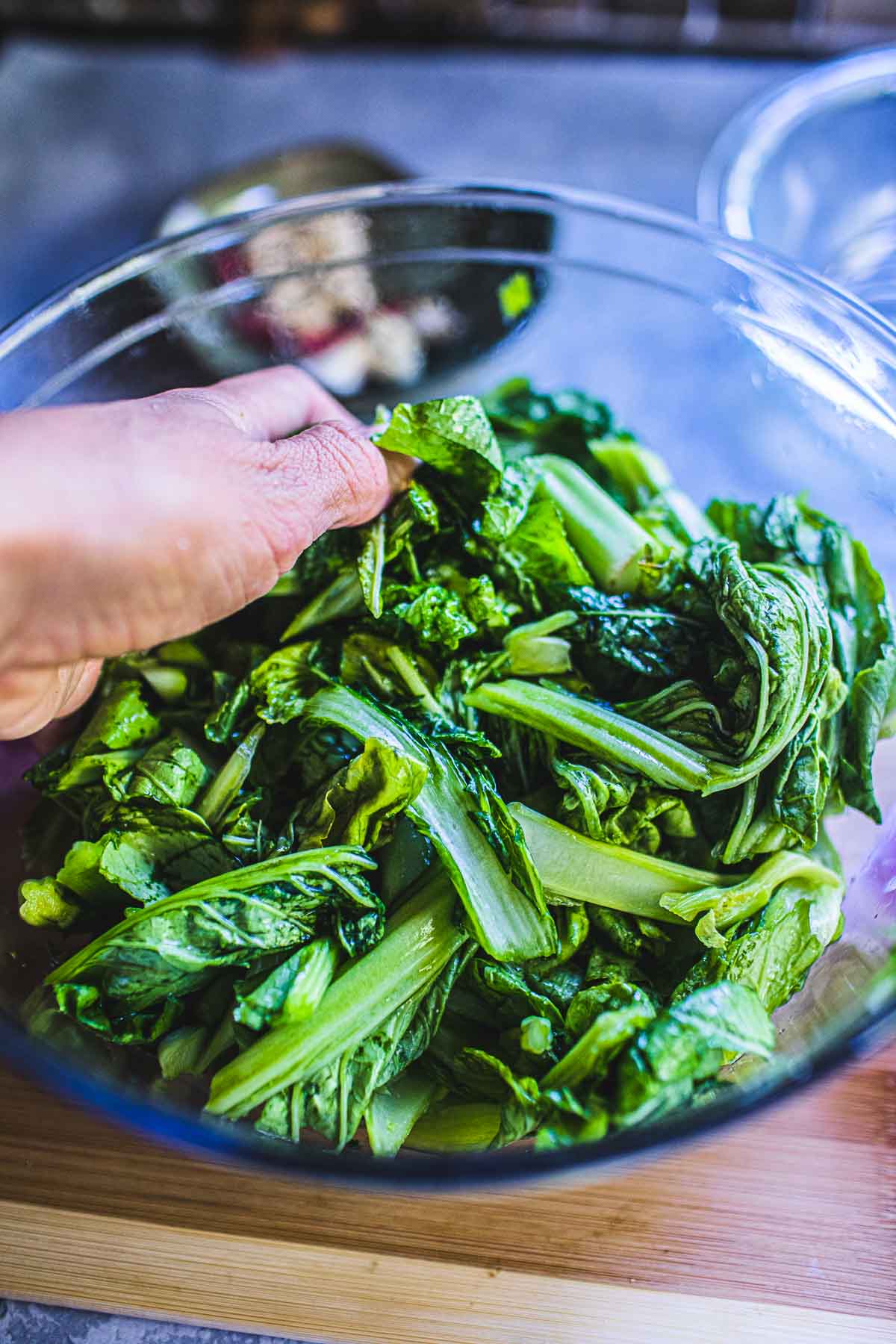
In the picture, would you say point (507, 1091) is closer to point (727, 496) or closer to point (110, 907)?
point (110, 907)

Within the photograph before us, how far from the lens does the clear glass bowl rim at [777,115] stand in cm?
324

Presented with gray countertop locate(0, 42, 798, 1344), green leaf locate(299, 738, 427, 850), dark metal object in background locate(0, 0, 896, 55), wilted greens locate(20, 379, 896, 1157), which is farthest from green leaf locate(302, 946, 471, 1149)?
dark metal object in background locate(0, 0, 896, 55)

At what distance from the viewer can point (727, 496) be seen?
2744 mm

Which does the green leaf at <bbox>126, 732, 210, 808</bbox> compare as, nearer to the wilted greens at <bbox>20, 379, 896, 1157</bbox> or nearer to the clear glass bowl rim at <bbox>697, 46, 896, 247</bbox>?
the wilted greens at <bbox>20, 379, 896, 1157</bbox>

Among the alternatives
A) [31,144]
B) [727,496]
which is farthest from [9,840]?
[31,144]

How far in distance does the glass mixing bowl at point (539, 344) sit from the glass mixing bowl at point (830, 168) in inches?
30.5

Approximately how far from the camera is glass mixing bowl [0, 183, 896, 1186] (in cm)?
182

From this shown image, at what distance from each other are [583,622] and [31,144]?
155 inches

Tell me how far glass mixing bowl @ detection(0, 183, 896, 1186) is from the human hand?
58cm

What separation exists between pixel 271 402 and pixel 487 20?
380 cm

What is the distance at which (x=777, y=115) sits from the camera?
11.3ft

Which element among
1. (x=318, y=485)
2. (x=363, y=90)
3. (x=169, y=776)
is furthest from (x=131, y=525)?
(x=363, y=90)

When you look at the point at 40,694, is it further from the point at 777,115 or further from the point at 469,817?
the point at 777,115

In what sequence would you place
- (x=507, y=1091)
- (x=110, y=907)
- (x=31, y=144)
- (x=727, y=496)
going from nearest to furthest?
(x=507, y=1091) → (x=110, y=907) → (x=727, y=496) → (x=31, y=144)
